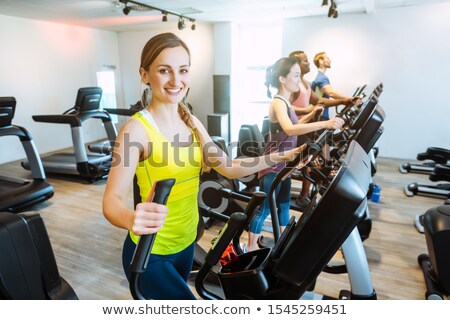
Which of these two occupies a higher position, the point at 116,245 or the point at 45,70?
the point at 45,70

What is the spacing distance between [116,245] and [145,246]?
2177 mm

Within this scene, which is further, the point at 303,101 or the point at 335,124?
the point at 303,101

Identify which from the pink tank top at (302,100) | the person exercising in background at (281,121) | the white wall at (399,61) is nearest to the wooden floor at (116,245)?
the person exercising in background at (281,121)

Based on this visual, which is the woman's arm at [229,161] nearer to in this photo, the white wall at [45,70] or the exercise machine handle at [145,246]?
the exercise machine handle at [145,246]

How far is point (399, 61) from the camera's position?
5.35 metres

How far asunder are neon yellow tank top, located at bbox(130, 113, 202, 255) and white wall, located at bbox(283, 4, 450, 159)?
5.25 m

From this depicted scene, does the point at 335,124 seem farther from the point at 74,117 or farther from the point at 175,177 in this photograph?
the point at 74,117

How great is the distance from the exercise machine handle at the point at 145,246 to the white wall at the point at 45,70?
5897 millimetres

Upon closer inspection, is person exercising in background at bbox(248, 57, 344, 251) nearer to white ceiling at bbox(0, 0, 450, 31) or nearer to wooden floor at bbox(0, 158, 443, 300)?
wooden floor at bbox(0, 158, 443, 300)

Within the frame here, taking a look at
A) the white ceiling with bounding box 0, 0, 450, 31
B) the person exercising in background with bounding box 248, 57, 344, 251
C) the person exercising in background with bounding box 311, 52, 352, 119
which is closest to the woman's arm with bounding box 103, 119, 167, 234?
the person exercising in background with bounding box 248, 57, 344, 251

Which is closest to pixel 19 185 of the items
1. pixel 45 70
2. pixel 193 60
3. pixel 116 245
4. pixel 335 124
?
pixel 116 245

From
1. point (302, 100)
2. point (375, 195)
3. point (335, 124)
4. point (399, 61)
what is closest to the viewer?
point (335, 124)

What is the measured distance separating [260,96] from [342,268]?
5.26m

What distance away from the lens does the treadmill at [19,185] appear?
11.1 feet
